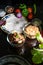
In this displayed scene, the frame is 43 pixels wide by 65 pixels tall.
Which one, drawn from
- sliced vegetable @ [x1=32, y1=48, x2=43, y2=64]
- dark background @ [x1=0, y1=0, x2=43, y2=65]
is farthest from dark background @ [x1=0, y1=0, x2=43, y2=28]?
sliced vegetable @ [x1=32, y1=48, x2=43, y2=64]

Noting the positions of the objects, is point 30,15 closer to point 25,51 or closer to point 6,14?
point 6,14

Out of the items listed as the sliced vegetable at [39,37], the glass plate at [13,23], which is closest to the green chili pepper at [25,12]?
the glass plate at [13,23]

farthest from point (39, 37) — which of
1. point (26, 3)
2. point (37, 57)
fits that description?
point (26, 3)

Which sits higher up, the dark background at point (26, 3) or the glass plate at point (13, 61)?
the dark background at point (26, 3)

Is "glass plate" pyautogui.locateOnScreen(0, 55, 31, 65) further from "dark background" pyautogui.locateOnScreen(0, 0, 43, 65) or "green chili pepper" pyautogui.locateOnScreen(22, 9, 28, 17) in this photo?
"green chili pepper" pyautogui.locateOnScreen(22, 9, 28, 17)

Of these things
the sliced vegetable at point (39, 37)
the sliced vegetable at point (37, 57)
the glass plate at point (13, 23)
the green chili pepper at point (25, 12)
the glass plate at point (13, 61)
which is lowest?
the glass plate at point (13, 61)

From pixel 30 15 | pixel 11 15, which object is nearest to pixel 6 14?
pixel 11 15

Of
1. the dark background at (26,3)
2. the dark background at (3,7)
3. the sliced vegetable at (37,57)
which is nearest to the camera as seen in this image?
the sliced vegetable at (37,57)

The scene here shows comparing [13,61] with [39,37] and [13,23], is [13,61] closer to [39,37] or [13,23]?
[39,37]

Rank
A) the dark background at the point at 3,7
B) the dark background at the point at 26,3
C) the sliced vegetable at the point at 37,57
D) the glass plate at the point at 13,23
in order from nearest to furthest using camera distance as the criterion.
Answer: the sliced vegetable at the point at 37,57, the dark background at the point at 3,7, the glass plate at the point at 13,23, the dark background at the point at 26,3

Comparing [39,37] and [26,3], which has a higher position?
[26,3]

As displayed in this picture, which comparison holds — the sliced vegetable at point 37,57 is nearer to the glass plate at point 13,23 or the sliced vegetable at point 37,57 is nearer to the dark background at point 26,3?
the glass plate at point 13,23

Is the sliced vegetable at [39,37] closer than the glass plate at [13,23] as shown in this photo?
Yes

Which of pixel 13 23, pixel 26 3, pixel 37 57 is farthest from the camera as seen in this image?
pixel 26 3
